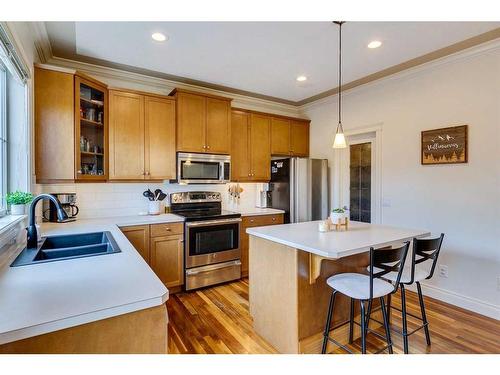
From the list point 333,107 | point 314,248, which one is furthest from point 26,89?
point 333,107

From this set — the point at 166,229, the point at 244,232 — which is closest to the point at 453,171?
the point at 244,232

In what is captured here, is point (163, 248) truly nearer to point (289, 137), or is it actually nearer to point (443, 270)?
point (289, 137)

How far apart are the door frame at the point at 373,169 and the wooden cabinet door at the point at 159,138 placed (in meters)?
2.46

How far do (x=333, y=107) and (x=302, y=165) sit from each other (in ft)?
3.57

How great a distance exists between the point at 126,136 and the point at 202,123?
939 millimetres

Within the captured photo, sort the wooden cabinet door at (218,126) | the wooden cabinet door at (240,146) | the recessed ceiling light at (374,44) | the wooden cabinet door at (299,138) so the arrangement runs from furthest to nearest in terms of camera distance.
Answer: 1. the wooden cabinet door at (299,138)
2. the wooden cabinet door at (240,146)
3. the wooden cabinet door at (218,126)
4. the recessed ceiling light at (374,44)

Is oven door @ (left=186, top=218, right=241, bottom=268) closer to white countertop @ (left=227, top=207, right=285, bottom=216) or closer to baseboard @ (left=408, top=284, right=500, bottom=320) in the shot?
white countertop @ (left=227, top=207, right=285, bottom=216)

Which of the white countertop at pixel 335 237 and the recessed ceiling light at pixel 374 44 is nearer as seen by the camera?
the white countertop at pixel 335 237

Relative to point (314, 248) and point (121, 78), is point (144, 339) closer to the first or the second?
point (314, 248)

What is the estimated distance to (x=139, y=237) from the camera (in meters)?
2.95

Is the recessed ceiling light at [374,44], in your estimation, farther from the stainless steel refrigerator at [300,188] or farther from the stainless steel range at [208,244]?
the stainless steel range at [208,244]

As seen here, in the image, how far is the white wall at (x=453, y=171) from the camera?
2.64 metres

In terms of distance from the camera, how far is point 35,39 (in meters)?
2.44

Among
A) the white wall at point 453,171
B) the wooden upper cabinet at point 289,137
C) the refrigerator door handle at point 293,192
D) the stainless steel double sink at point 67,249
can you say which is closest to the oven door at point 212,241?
the refrigerator door handle at point 293,192
